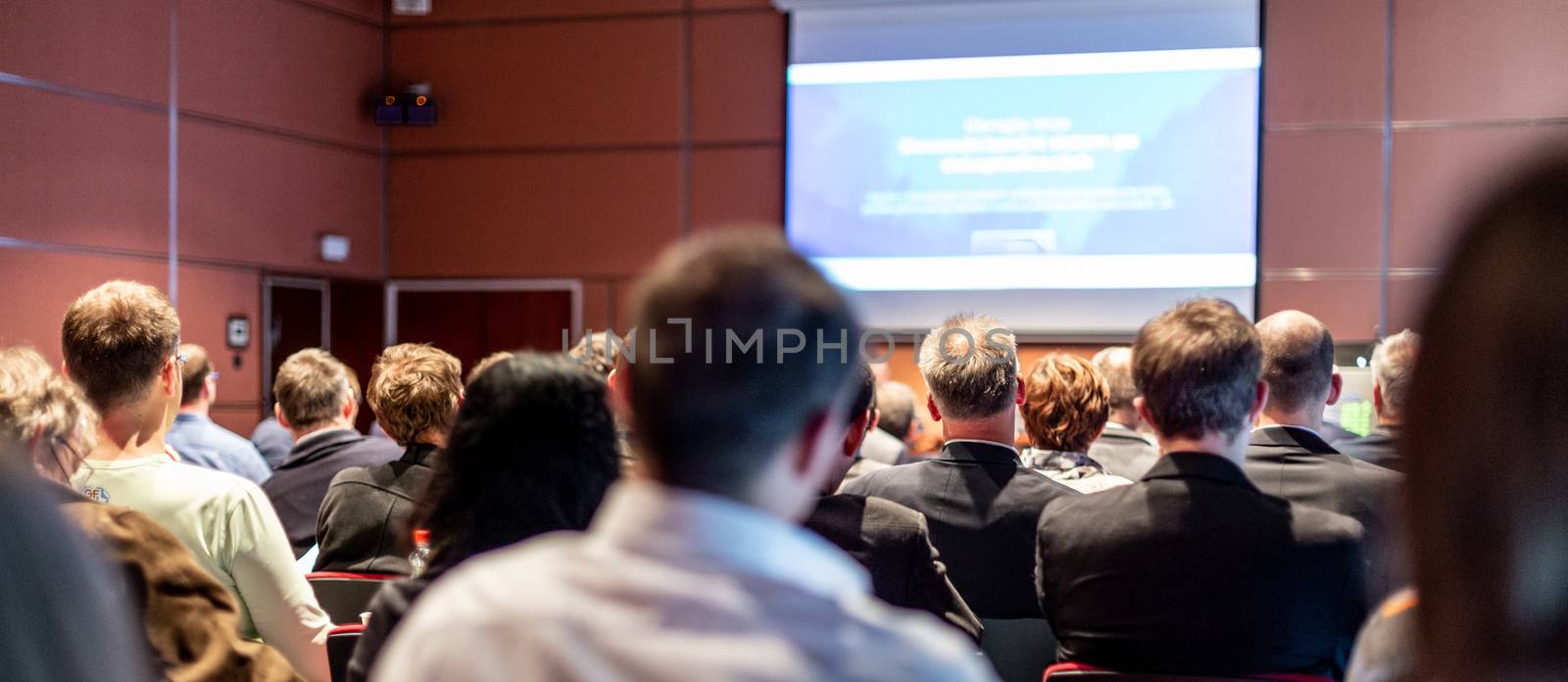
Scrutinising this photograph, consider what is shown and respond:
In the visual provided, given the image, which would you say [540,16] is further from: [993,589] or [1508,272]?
[1508,272]

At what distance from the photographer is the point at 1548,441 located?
0.65 meters

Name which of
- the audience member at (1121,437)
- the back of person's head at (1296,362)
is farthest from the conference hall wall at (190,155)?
the back of person's head at (1296,362)

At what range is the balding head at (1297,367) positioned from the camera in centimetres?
286

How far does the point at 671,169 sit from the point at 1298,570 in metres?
6.30

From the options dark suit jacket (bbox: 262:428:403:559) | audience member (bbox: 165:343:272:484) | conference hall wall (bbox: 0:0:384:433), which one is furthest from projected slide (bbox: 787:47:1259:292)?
dark suit jacket (bbox: 262:428:403:559)

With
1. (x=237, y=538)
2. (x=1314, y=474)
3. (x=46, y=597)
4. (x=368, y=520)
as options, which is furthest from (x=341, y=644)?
(x=1314, y=474)

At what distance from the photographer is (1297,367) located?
9.45 ft

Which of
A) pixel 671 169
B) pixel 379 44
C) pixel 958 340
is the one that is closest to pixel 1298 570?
pixel 958 340

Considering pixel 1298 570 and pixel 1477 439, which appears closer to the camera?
pixel 1477 439

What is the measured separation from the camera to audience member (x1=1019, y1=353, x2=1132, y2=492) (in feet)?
10.7

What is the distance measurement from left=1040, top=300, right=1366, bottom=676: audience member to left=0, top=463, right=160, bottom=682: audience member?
144 centimetres

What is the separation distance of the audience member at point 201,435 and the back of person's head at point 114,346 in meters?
2.11

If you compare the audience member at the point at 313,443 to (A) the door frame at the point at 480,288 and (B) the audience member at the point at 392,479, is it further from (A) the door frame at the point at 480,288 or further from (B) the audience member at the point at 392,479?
(A) the door frame at the point at 480,288

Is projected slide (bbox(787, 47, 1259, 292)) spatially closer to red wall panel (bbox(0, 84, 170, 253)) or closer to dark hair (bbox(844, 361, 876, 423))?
red wall panel (bbox(0, 84, 170, 253))
